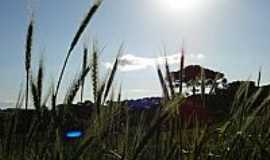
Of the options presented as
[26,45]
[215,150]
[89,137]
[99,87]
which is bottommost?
[215,150]

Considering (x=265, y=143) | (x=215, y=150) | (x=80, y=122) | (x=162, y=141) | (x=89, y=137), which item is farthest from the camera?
(x=80, y=122)

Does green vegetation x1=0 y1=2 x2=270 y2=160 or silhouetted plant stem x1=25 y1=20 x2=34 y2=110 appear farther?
silhouetted plant stem x1=25 y1=20 x2=34 y2=110

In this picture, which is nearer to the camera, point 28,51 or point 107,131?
point 107,131

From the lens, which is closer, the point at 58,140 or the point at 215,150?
the point at 58,140

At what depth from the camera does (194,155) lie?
117 centimetres

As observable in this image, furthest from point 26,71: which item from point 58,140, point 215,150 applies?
point 215,150

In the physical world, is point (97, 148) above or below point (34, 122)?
below

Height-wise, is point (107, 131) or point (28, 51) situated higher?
point (28, 51)

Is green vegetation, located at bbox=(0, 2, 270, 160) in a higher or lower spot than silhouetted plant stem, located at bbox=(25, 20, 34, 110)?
lower

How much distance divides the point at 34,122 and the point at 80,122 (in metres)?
0.80

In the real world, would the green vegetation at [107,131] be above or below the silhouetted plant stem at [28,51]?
below

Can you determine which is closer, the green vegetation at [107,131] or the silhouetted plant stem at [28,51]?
the green vegetation at [107,131]

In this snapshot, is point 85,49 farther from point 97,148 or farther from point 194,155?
point 194,155

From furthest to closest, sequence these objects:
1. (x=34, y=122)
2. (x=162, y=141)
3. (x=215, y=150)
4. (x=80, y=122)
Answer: (x=80, y=122) → (x=215, y=150) → (x=162, y=141) → (x=34, y=122)
